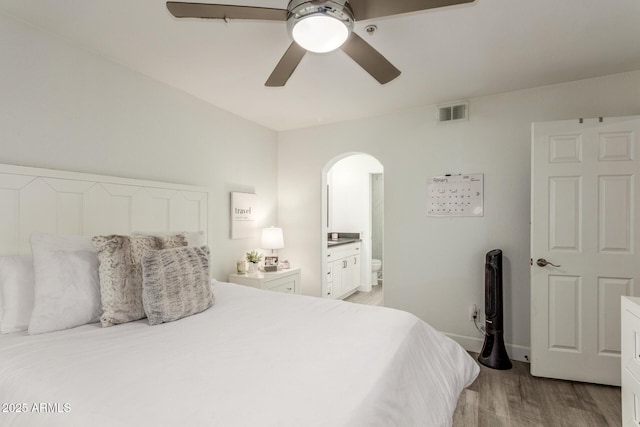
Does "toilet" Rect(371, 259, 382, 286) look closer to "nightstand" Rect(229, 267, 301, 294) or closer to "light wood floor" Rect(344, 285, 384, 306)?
"light wood floor" Rect(344, 285, 384, 306)

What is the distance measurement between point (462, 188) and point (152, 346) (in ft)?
9.71

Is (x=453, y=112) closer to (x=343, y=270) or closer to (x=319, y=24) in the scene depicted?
(x=319, y=24)

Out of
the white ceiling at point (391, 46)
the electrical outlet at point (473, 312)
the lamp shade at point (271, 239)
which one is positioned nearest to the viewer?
the white ceiling at point (391, 46)

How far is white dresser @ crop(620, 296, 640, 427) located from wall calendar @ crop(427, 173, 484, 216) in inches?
58.8

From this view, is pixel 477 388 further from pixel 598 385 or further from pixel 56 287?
pixel 56 287

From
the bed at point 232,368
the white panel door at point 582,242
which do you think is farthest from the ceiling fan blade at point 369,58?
the white panel door at point 582,242

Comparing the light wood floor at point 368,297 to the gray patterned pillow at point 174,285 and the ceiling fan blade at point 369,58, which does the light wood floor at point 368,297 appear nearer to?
the gray patterned pillow at point 174,285

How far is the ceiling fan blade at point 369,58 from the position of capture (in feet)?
5.16

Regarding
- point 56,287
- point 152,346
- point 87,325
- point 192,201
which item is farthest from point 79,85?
point 152,346

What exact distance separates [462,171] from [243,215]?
2.42 m

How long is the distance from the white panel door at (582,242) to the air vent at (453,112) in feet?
2.40

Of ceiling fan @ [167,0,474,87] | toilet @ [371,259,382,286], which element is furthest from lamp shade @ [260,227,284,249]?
toilet @ [371,259,382,286]

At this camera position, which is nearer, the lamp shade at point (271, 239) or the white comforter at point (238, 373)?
the white comforter at point (238, 373)

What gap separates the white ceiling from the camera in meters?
1.84
